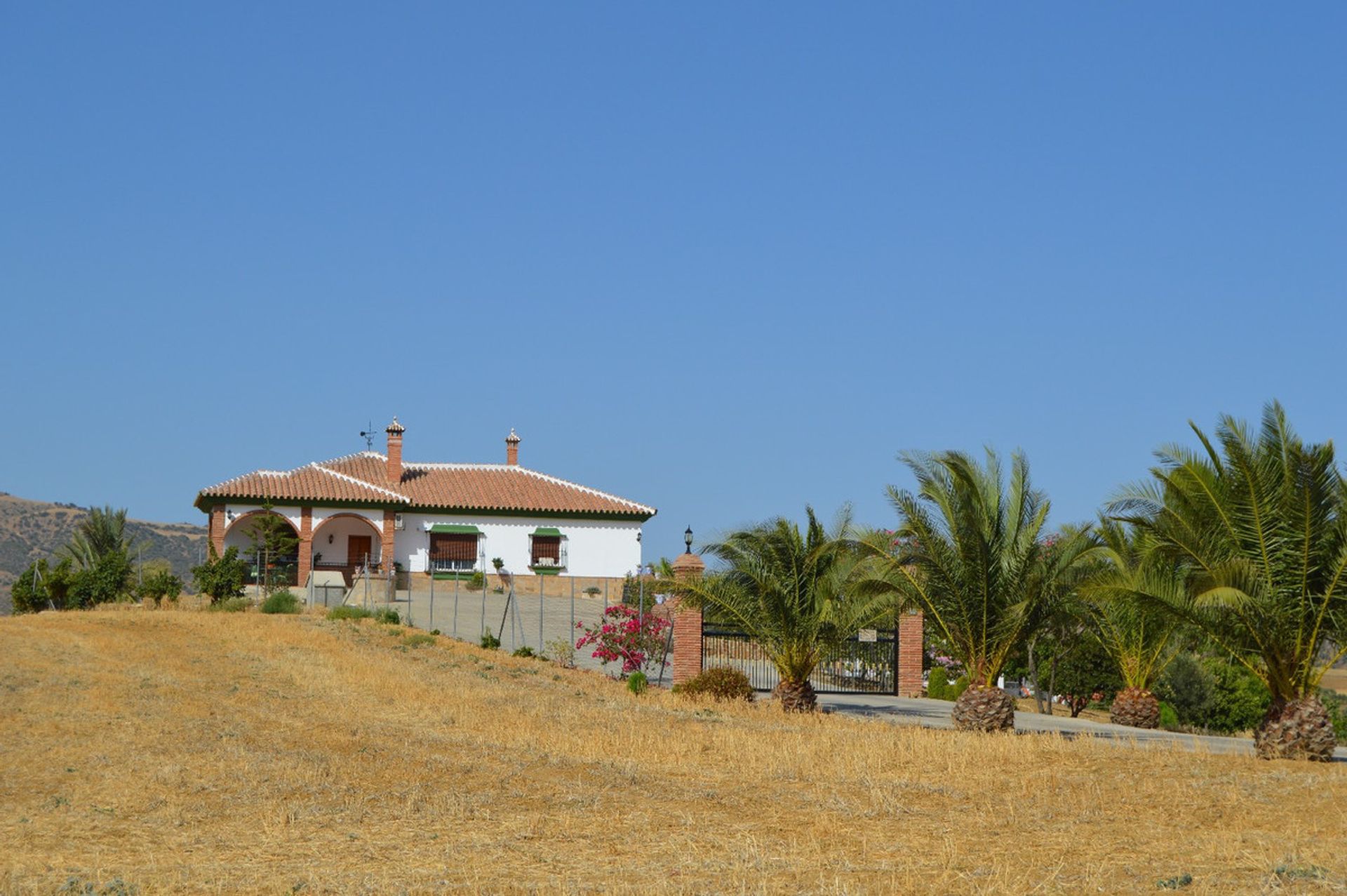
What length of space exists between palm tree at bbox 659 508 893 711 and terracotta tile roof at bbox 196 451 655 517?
85.6 feet

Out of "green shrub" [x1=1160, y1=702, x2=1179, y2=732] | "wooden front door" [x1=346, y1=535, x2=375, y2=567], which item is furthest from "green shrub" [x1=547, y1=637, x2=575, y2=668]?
"wooden front door" [x1=346, y1=535, x2=375, y2=567]

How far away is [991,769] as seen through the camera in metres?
15.3

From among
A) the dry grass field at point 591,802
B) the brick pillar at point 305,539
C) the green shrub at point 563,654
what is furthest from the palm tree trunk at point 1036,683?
the brick pillar at point 305,539

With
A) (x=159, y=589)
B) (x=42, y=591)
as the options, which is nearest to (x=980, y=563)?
(x=159, y=589)

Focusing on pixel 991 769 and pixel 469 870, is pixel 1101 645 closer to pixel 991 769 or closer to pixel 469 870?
pixel 991 769

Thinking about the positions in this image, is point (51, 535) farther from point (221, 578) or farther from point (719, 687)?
point (719, 687)

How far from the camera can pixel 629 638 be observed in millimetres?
26516

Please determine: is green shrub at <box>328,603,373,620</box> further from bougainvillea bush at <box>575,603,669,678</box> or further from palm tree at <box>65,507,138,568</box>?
palm tree at <box>65,507,138,568</box>

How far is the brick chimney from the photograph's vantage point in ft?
166

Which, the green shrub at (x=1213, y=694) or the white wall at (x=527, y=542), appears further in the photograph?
the white wall at (x=527, y=542)

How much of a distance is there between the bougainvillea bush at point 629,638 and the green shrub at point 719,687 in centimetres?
257

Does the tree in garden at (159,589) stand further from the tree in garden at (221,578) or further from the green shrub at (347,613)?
the green shrub at (347,613)

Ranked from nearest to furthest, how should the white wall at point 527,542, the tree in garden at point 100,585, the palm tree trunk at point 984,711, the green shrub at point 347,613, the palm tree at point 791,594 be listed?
the palm tree trunk at point 984,711
the palm tree at point 791,594
the green shrub at point 347,613
the tree in garden at point 100,585
the white wall at point 527,542

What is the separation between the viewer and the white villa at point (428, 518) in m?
45.2
